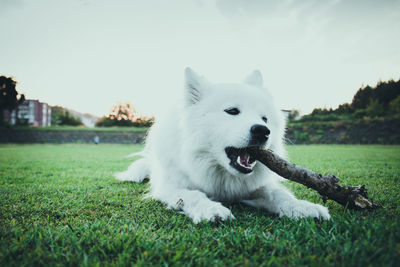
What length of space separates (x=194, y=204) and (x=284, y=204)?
32.4 inches

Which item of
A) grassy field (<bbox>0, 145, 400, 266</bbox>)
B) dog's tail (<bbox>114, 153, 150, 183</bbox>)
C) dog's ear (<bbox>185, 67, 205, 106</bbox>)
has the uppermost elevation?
dog's ear (<bbox>185, 67, 205, 106</bbox>)

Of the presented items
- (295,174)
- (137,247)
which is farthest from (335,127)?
(137,247)

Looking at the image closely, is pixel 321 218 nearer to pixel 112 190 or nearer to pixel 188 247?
pixel 188 247

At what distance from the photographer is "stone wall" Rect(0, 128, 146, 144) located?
89.5ft

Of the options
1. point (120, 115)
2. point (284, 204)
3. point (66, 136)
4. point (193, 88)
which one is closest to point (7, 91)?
point (193, 88)

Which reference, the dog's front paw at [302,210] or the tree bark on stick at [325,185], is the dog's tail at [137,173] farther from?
the dog's front paw at [302,210]

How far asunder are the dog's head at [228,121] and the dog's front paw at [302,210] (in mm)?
447

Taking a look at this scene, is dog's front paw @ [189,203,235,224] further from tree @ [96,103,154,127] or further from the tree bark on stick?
tree @ [96,103,154,127]

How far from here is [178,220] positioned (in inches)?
75.1

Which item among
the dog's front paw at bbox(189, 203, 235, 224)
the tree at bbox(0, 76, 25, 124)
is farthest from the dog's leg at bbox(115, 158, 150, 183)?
the tree at bbox(0, 76, 25, 124)

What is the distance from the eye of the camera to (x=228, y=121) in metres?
2.20

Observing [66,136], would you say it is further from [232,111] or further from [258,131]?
[258,131]

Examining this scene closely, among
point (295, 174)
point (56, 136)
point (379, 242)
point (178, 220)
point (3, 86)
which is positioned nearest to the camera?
point (379, 242)

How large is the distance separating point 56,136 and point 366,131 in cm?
3418
